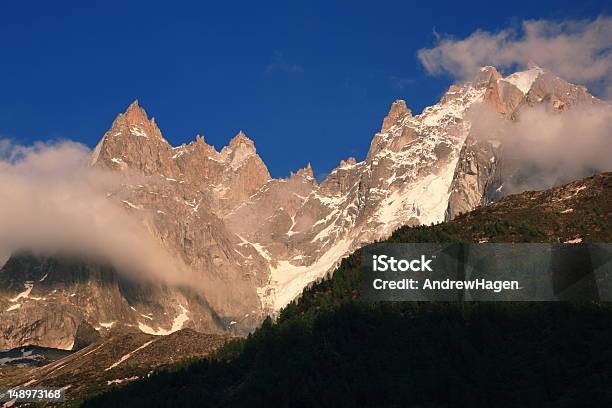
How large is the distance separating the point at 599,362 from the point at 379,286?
47.8m

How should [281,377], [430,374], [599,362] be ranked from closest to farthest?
[599,362]
[430,374]
[281,377]

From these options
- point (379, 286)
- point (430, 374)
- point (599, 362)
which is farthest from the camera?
point (379, 286)

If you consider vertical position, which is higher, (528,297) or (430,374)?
(528,297)

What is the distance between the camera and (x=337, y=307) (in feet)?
648

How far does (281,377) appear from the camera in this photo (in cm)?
16788

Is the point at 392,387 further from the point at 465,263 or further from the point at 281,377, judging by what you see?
the point at 465,263

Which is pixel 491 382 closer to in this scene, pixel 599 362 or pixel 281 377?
pixel 599 362

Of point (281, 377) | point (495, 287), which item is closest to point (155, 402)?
point (281, 377)

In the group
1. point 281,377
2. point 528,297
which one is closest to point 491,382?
point 528,297

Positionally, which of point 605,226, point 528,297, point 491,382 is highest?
point 605,226

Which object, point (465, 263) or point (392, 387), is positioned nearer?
point (392, 387)

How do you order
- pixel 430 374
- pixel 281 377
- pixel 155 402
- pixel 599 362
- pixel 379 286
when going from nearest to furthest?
pixel 599 362 → pixel 430 374 → pixel 281 377 → pixel 379 286 → pixel 155 402

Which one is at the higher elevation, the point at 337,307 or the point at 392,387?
the point at 337,307

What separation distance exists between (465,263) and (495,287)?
402 inches
